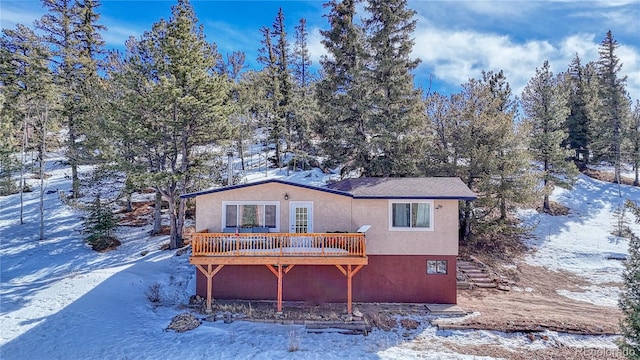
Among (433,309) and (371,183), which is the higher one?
(371,183)

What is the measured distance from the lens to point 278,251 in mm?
12938

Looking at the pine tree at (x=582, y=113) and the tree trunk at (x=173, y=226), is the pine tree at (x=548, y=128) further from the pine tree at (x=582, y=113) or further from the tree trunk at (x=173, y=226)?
the tree trunk at (x=173, y=226)

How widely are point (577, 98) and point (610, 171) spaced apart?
945 cm

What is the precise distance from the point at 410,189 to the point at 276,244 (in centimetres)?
583

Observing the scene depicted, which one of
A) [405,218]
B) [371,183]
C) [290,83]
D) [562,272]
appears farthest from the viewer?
[290,83]

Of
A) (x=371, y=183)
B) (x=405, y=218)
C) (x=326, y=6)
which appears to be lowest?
(x=405, y=218)

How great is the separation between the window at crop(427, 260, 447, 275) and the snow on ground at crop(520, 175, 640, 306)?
646cm

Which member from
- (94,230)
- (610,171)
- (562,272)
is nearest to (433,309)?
(562,272)

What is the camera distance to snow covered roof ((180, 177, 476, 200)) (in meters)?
13.6

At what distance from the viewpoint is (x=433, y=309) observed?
514 inches

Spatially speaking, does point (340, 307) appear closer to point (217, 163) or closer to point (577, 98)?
point (217, 163)

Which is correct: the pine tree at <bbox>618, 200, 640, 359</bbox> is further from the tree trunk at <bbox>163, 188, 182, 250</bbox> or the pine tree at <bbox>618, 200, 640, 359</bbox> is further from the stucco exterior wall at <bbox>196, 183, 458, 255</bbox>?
the tree trunk at <bbox>163, 188, 182, 250</bbox>

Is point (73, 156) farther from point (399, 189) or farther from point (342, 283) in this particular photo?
point (399, 189)

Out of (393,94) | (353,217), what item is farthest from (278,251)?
(393,94)
